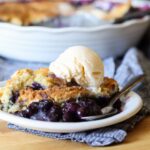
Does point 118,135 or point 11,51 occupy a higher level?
point 118,135

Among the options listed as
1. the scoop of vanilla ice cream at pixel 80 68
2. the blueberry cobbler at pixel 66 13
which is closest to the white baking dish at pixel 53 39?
the blueberry cobbler at pixel 66 13

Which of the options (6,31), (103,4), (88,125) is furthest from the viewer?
(103,4)

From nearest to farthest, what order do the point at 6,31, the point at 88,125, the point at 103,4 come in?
the point at 88,125 < the point at 6,31 < the point at 103,4

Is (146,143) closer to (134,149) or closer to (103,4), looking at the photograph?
(134,149)

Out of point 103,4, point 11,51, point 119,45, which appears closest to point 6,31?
point 11,51

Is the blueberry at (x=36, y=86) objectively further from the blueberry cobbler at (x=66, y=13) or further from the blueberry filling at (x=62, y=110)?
the blueberry cobbler at (x=66, y=13)
